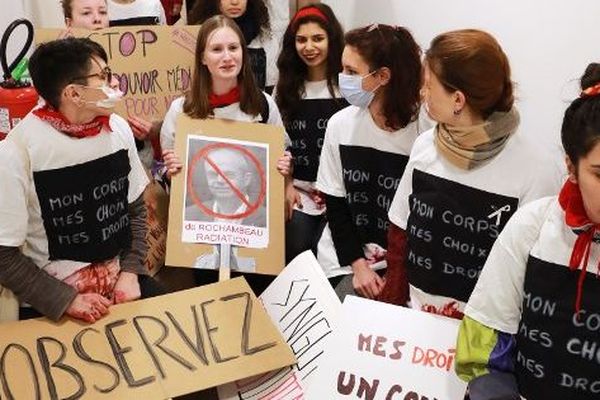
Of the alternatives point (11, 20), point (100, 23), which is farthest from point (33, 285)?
point (11, 20)

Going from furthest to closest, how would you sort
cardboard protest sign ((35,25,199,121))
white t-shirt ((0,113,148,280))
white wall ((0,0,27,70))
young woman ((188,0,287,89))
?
white wall ((0,0,27,70)) → young woman ((188,0,287,89)) → cardboard protest sign ((35,25,199,121)) → white t-shirt ((0,113,148,280))

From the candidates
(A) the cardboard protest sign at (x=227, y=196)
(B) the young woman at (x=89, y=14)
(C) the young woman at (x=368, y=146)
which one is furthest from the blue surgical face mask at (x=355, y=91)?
(B) the young woman at (x=89, y=14)

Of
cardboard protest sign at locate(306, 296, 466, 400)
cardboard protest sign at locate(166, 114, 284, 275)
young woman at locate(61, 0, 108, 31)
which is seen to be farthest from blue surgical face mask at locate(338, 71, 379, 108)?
young woman at locate(61, 0, 108, 31)

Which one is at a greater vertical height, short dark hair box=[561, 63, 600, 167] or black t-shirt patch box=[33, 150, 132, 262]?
short dark hair box=[561, 63, 600, 167]

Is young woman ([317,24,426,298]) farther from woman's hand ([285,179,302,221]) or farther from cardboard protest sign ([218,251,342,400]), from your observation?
woman's hand ([285,179,302,221])

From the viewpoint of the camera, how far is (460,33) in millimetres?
1441

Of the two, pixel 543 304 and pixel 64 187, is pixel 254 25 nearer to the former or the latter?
pixel 64 187

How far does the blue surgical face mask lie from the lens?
1863mm

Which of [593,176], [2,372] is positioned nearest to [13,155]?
[2,372]

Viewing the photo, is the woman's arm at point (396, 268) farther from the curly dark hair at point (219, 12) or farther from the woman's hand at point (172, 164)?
the curly dark hair at point (219, 12)

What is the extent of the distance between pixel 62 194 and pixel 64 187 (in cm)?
2

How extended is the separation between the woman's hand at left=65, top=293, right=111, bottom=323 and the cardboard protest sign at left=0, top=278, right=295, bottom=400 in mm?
21

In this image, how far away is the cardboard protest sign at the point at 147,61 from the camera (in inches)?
88.4

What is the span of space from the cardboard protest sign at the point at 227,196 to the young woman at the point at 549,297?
2.81 ft
